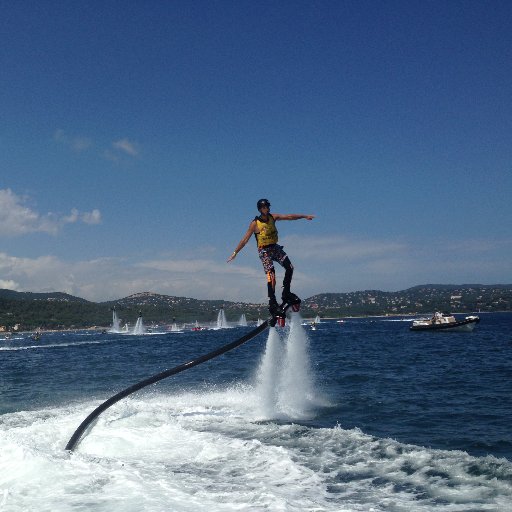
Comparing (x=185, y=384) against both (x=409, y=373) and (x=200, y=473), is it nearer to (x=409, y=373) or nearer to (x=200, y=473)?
(x=409, y=373)

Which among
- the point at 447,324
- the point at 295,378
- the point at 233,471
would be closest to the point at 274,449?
the point at 233,471

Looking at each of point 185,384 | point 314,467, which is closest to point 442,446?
point 314,467

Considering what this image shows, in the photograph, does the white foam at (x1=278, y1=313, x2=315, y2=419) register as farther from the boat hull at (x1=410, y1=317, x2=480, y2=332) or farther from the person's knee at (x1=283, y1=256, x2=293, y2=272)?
the boat hull at (x1=410, y1=317, x2=480, y2=332)

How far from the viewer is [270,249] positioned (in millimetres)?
11805

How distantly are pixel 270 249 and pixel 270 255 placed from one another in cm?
13

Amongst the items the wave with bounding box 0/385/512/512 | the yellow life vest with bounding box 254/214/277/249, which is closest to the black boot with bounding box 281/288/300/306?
Result: the yellow life vest with bounding box 254/214/277/249

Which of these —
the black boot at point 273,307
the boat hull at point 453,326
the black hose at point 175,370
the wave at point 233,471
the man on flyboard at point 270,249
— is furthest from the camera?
the boat hull at point 453,326

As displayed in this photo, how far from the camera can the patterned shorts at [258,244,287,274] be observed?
464 inches

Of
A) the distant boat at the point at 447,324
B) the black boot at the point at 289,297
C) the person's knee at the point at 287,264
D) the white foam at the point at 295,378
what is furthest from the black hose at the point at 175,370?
the distant boat at the point at 447,324

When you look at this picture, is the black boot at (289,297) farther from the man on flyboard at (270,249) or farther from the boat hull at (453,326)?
the boat hull at (453,326)

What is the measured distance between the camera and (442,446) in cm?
1405

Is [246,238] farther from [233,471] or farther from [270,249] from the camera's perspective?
[233,471]

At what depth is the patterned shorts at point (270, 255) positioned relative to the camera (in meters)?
11.8

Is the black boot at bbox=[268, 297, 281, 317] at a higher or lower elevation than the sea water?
higher
